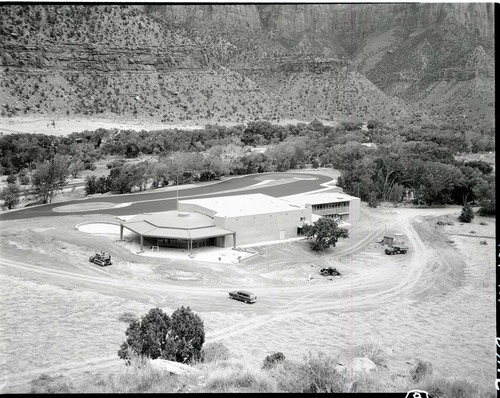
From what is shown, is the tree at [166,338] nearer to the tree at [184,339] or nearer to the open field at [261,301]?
the tree at [184,339]

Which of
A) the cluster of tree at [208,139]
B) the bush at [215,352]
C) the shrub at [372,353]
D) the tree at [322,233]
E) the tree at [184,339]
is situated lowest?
the shrub at [372,353]

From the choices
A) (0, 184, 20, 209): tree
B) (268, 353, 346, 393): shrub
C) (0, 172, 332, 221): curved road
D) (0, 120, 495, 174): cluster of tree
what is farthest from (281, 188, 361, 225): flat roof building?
(268, 353, 346, 393): shrub

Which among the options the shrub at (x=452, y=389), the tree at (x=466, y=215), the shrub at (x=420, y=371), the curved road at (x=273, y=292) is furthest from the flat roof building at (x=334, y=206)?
the shrub at (x=452, y=389)

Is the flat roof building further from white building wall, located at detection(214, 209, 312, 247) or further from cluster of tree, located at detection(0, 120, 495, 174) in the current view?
cluster of tree, located at detection(0, 120, 495, 174)

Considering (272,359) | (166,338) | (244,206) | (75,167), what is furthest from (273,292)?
(75,167)

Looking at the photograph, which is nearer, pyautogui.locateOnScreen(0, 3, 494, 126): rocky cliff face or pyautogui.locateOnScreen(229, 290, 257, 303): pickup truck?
pyautogui.locateOnScreen(229, 290, 257, 303): pickup truck

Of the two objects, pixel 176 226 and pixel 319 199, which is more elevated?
pixel 319 199

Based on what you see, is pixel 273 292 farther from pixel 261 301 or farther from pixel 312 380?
pixel 312 380
